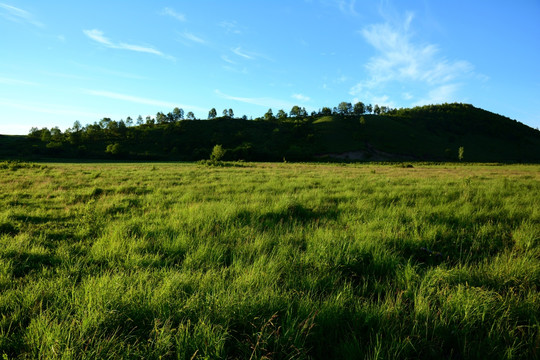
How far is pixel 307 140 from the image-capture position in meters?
110

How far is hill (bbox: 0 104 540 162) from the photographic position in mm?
85625

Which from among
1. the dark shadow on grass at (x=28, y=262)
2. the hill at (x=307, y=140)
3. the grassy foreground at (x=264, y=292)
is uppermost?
the hill at (x=307, y=140)

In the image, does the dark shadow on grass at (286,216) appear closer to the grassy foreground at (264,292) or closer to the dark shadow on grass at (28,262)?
the grassy foreground at (264,292)

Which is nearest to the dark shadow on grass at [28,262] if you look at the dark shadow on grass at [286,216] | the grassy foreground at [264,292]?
the grassy foreground at [264,292]

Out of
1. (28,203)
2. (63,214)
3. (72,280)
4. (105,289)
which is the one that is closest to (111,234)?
(72,280)

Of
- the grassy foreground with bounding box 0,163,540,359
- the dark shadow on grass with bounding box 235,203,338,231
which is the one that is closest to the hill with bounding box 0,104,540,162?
the dark shadow on grass with bounding box 235,203,338,231

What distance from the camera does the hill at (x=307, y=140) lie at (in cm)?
8562

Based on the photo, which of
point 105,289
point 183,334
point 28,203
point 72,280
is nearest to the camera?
point 183,334

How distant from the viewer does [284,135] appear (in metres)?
120

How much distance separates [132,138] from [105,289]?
5105 inches

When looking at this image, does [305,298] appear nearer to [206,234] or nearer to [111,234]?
[206,234]

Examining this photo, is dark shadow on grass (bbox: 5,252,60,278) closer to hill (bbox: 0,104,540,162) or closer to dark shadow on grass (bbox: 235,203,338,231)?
dark shadow on grass (bbox: 235,203,338,231)

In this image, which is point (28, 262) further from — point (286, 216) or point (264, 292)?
point (286, 216)

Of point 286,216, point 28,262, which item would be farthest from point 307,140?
point 28,262
